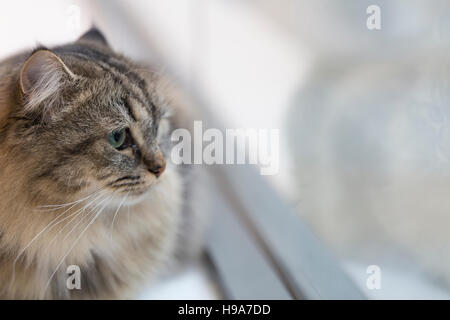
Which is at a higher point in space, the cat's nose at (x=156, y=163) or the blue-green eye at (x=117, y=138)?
the blue-green eye at (x=117, y=138)

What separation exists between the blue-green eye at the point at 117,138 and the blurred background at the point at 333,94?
0.61 ft

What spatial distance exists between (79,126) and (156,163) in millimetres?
147

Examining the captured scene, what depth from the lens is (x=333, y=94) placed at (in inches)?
48.6

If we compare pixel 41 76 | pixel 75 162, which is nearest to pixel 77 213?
pixel 75 162

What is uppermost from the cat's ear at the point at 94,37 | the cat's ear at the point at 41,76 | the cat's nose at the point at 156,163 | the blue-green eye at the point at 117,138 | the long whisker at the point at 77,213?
the cat's ear at the point at 94,37

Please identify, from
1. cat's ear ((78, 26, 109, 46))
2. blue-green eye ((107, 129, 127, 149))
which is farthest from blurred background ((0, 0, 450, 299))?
blue-green eye ((107, 129, 127, 149))

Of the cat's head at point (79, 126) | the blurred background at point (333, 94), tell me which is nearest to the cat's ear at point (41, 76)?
the cat's head at point (79, 126)

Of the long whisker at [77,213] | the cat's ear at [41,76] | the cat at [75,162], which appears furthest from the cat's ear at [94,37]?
the long whisker at [77,213]

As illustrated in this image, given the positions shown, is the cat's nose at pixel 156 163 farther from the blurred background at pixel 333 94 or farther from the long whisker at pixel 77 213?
the blurred background at pixel 333 94

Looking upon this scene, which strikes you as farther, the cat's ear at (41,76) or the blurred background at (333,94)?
the blurred background at (333,94)

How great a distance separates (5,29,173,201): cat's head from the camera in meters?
0.69

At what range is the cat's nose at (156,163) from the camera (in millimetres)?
791

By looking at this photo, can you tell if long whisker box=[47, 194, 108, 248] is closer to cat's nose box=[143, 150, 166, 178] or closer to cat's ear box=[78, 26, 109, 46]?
cat's nose box=[143, 150, 166, 178]

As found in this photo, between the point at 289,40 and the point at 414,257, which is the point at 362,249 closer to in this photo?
the point at 414,257
